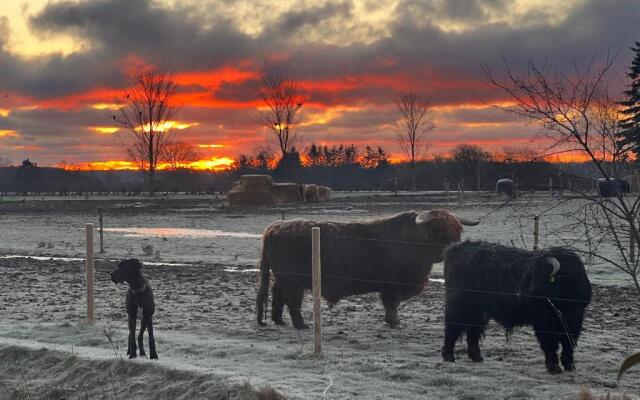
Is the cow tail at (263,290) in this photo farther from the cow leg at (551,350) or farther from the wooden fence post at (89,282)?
the cow leg at (551,350)

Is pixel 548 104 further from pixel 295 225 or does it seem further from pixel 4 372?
pixel 4 372

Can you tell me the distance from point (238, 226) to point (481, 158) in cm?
4894

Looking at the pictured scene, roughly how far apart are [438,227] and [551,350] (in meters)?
3.25

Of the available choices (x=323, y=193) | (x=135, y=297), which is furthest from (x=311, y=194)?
(x=135, y=297)

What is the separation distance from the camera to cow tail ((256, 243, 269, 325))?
10.4 meters

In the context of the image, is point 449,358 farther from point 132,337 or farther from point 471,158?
point 471,158

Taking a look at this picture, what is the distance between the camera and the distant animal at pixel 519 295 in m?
7.71

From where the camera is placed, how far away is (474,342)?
8172mm

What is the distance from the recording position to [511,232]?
23.0 meters

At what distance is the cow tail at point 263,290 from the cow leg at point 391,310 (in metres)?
1.75

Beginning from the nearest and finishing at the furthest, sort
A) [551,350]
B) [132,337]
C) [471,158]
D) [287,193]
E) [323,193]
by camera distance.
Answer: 1. [551,350]
2. [132,337]
3. [287,193]
4. [323,193]
5. [471,158]

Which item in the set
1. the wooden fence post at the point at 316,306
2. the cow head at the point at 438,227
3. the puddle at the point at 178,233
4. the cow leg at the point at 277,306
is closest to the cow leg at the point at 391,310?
the cow head at the point at 438,227

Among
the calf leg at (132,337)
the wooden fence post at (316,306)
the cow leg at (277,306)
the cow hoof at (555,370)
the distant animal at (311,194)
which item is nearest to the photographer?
the cow hoof at (555,370)

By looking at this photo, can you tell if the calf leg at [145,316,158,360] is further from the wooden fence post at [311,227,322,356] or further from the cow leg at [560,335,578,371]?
the cow leg at [560,335,578,371]
